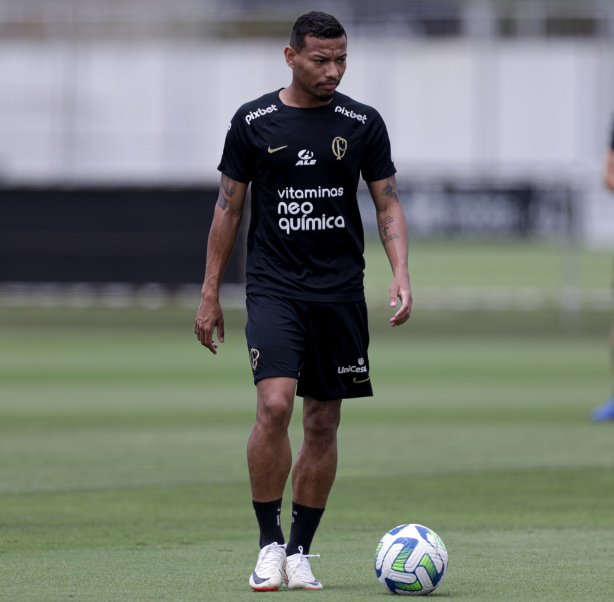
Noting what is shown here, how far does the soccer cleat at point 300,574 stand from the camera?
17.6 ft

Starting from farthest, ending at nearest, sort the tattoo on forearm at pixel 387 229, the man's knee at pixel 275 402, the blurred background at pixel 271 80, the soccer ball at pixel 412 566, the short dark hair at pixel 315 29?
the blurred background at pixel 271 80 < the tattoo on forearm at pixel 387 229 < the short dark hair at pixel 315 29 < the man's knee at pixel 275 402 < the soccer ball at pixel 412 566

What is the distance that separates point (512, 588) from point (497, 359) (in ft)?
45.8

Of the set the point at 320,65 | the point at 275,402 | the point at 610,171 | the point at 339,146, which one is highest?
the point at 320,65

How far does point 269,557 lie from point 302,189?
1519 mm

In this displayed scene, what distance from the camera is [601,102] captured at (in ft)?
118

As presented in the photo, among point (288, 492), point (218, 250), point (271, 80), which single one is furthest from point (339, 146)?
point (271, 80)

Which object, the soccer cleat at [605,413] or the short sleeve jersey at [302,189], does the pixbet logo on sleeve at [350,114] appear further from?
the soccer cleat at [605,413]

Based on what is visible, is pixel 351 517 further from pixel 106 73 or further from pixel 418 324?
pixel 106 73

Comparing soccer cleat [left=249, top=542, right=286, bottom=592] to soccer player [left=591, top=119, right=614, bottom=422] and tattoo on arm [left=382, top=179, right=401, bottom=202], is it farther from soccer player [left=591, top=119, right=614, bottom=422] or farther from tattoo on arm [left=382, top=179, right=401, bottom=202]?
soccer player [left=591, top=119, right=614, bottom=422]

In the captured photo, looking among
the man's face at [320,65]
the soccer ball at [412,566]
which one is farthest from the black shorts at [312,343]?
the man's face at [320,65]

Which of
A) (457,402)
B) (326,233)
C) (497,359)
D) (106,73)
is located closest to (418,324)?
(497,359)

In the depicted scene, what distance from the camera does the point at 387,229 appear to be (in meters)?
5.87

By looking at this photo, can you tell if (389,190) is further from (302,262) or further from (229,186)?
(229,186)

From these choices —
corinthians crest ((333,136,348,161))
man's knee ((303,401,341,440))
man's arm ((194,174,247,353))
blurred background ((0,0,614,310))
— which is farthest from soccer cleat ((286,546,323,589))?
blurred background ((0,0,614,310))
